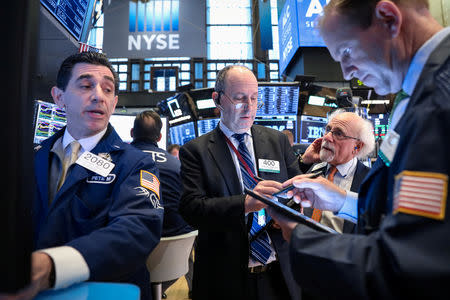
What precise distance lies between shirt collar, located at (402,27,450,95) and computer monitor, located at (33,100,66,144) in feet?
9.20

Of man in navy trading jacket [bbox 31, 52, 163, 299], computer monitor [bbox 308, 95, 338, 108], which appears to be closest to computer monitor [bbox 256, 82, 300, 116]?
computer monitor [bbox 308, 95, 338, 108]

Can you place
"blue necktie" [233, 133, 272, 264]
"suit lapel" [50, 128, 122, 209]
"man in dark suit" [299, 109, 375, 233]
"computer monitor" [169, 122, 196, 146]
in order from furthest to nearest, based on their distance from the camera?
"computer monitor" [169, 122, 196, 146], "man in dark suit" [299, 109, 375, 233], "blue necktie" [233, 133, 272, 264], "suit lapel" [50, 128, 122, 209]

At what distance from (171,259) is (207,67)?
11.5m

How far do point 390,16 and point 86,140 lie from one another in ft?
3.66

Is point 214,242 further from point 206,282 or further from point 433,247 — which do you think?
point 433,247

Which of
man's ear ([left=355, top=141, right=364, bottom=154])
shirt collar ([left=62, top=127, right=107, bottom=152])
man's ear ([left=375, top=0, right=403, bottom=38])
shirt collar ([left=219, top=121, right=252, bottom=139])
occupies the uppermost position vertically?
man's ear ([left=375, top=0, right=403, bottom=38])

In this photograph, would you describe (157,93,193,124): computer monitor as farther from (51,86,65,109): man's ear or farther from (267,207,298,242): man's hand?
(267,207,298,242): man's hand

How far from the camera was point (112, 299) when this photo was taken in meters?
0.48

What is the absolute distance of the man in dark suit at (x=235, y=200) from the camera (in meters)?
1.40

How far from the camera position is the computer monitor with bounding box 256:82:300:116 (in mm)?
4637

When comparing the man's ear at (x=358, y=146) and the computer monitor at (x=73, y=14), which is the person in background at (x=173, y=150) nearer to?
the computer monitor at (x=73, y=14)

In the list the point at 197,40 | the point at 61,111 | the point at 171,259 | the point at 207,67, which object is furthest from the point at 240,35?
the point at 171,259

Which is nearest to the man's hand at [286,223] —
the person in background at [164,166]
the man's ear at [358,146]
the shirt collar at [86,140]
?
the shirt collar at [86,140]

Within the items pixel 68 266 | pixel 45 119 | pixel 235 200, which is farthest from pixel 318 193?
pixel 45 119
